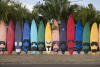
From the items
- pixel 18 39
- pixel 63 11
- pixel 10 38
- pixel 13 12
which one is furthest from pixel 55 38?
pixel 13 12

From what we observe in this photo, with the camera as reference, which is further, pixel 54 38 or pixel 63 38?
pixel 54 38

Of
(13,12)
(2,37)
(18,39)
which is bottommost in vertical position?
(18,39)

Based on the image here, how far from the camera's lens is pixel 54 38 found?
18.2 m

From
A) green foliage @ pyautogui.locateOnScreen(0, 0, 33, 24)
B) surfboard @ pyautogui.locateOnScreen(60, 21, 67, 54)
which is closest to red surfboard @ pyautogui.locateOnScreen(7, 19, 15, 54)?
green foliage @ pyautogui.locateOnScreen(0, 0, 33, 24)

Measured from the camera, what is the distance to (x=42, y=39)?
18.3 m

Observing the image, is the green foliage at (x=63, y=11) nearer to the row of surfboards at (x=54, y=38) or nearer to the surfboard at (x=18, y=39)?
the row of surfboards at (x=54, y=38)

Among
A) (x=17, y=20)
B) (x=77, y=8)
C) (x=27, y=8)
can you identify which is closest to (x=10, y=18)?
(x=17, y=20)

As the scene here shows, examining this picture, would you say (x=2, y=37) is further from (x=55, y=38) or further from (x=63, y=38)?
(x=63, y=38)

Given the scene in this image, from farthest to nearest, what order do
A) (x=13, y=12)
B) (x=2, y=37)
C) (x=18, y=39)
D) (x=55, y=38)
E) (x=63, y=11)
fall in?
(x=63, y=11), (x=13, y=12), (x=2, y=37), (x=18, y=39), (x=55, y=38)

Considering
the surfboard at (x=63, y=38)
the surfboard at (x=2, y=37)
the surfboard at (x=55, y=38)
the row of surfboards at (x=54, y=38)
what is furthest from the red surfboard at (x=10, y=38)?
the surfboard at (x=63, y=38)

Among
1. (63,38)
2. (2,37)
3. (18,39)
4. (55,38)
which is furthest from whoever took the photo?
(2,37)

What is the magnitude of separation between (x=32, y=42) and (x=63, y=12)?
538 centimetres

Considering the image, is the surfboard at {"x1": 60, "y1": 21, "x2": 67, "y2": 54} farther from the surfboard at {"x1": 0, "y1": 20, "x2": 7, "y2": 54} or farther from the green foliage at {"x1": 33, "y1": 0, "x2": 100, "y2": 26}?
the surfboard at {"x1": 0, "y1": 20, "x2": 7, "y2": 54}

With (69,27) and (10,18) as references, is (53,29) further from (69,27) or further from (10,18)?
(10,18)
